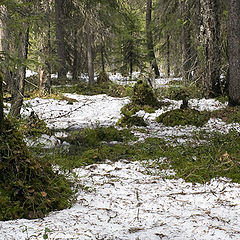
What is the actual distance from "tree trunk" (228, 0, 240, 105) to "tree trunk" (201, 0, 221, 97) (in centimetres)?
153

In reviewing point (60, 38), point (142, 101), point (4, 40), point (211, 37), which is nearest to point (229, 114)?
point (142, 101)

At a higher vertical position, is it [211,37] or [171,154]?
[211,37]

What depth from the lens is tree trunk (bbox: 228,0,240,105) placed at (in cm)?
845

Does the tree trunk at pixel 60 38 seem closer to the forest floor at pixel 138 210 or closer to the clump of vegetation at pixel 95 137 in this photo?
the clump of vegetation at pixel 95 137

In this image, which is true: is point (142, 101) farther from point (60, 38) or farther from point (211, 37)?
point (60, 38)

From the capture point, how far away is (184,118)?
7691mm

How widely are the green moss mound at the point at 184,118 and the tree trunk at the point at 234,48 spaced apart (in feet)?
5.25

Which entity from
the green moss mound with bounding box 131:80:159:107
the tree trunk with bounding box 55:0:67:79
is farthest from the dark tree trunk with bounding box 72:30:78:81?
the green moss mound with bounding box 131:80:159:107

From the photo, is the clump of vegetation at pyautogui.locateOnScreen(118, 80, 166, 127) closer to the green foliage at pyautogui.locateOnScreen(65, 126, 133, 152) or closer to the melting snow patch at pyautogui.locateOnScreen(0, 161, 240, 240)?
the green foliage at pyautogui.locateOnScreen(65, 126, 133, 152)

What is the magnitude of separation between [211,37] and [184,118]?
14.4 ft

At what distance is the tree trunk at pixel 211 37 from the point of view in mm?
10070

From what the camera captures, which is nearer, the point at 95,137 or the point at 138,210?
the point at 138,210

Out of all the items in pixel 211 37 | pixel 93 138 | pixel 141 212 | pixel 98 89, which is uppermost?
pixel 211 37

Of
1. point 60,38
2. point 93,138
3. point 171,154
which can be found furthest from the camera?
point 60,38
